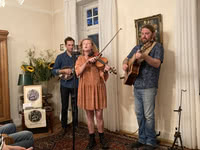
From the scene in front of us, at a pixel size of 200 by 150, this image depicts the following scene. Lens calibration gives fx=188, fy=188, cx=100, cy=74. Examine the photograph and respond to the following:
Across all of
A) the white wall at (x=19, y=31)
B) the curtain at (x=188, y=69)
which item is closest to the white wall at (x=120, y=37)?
the white wall at (x=19, y=31)

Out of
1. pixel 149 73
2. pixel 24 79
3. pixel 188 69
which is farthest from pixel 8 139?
pixel 188 69

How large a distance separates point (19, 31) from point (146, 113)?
3.05 m

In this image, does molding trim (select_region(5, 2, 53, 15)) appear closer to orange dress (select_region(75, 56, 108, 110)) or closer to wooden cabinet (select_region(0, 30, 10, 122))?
wooden cabinet (select_region(0, 30, 10, 122))

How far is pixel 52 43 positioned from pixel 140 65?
2.76 metres

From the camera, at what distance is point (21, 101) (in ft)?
12.4

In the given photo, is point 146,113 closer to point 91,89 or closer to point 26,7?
point 91,89

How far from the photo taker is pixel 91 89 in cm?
238

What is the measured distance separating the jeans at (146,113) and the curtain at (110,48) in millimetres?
676

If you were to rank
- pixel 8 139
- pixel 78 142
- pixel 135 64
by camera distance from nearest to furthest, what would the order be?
1. pixel 8 139
2. pixel 135 64
3. pixel 78 142

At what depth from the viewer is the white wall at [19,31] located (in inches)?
147

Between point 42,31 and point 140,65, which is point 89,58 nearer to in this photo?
point 140,65

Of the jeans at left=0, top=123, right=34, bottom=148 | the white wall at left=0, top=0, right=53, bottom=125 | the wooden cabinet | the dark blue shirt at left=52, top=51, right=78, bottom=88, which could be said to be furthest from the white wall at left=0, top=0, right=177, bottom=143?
the jeans at left=0, top=123, right=34, bottom=148

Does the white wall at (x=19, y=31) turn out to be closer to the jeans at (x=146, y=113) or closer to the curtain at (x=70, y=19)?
the curtain at (x=70, y=19)

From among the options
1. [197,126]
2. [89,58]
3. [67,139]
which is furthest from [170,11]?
[67,139]
